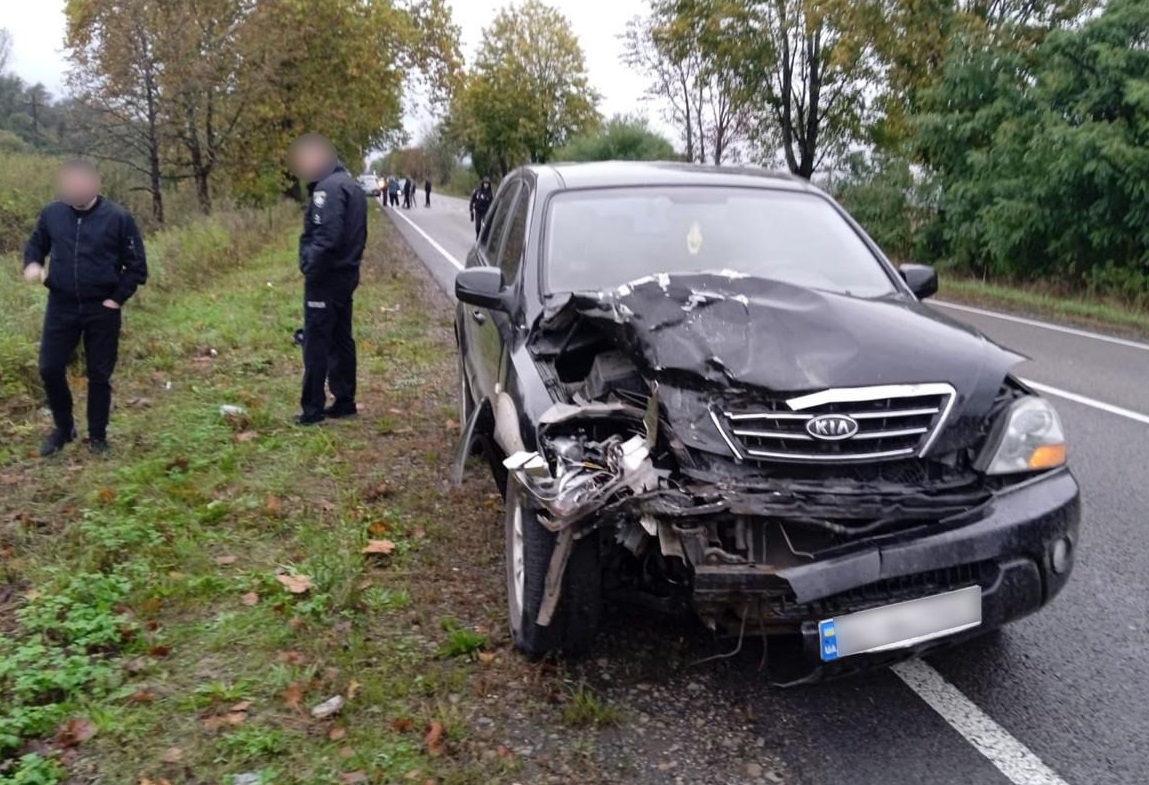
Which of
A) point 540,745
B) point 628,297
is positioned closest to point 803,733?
point 540,745

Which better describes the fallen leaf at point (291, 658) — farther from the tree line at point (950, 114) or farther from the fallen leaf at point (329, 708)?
the tree line at point (950, 114)

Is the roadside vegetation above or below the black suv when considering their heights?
below

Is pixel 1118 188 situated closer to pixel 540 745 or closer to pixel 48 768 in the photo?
pixel 540 745

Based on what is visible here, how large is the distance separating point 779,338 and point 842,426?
1.41 ft

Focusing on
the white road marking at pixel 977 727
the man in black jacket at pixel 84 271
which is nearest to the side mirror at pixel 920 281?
the white road marking at pixel 977 727

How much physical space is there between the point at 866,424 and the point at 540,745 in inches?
58.0

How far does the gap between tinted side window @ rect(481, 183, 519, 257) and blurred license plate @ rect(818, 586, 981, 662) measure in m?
3.45

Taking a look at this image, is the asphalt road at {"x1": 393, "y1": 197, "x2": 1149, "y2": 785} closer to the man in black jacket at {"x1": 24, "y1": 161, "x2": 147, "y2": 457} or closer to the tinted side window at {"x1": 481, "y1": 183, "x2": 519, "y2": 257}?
the tinted side window at {"x1": 481, "y1": 183, "x2": 519, "y2": 257}

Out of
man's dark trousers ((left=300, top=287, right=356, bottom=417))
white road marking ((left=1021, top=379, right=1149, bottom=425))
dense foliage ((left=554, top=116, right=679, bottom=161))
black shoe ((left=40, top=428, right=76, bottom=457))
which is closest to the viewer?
black shoe ((left=40, top=428, right=76, bottom=457))

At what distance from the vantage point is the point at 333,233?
258 inches

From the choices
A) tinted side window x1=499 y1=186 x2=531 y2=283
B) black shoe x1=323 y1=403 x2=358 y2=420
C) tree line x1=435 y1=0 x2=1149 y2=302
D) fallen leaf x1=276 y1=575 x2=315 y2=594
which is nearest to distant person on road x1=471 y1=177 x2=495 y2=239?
tree line x1=435 y1=0 x2=1149 y2=302

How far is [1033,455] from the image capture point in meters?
3.43

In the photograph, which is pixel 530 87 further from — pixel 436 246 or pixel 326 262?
pixel 326 262

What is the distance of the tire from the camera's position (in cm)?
342
